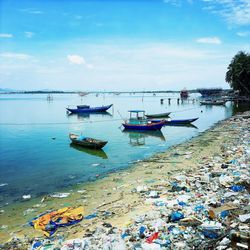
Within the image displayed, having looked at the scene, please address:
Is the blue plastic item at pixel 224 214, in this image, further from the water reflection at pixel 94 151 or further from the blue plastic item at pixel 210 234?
the water reflection at pixel 94 151

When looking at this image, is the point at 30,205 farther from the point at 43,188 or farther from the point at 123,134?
the point at 123,134

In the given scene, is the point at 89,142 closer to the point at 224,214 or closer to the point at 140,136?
the point at 140,136

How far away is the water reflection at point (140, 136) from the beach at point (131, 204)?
933 cm

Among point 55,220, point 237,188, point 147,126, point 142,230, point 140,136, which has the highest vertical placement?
point 237,188

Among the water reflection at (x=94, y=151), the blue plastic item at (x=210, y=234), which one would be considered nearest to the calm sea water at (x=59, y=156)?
the water reflection at (x=94, y=151)

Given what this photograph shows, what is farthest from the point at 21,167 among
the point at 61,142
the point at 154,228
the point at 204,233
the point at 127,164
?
the point at 204,233

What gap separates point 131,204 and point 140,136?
18851mm

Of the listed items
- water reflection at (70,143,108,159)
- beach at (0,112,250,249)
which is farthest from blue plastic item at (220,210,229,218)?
water reflection at (70,143,108,159)

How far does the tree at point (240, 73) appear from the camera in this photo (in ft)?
202

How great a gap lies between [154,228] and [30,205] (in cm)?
611

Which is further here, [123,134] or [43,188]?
[123,134]

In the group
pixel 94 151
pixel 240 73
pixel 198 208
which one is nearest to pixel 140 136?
pixel 94 151

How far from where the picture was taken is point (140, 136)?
93.8 feet

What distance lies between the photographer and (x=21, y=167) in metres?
17.6
